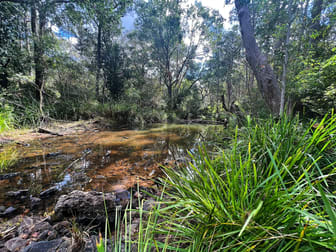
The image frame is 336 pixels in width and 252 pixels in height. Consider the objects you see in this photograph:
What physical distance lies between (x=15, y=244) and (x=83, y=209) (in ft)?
1.49

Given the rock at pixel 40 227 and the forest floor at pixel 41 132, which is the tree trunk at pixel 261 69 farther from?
the forest floor at pixel 41 132

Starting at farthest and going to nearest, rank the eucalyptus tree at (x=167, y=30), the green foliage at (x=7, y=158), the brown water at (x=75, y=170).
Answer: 1. the eucalyptus tree at (x=167, y=30)
2. the green foliage at (x=7, y=158)
3. the brown water at (x=75, y=170)

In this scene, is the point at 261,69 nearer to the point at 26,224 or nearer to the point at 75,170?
the point at 75,170

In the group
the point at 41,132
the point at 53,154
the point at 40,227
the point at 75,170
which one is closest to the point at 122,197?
the point at 40,227

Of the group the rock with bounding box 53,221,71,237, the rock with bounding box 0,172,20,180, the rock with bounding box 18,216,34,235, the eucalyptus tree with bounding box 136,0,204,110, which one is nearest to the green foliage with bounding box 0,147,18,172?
the rock with bounding box 0,172,20,180

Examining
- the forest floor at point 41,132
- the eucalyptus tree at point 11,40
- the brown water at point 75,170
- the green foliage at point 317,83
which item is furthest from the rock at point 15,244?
the eucalyptus tree at point 11,40

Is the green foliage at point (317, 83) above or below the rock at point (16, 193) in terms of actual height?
above

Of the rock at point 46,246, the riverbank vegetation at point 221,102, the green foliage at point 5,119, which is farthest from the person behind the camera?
the green foliage at point 5,119

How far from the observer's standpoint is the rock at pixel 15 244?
0.99m

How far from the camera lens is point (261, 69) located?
11.8 ft

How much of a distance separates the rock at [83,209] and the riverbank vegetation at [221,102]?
7.5 inches

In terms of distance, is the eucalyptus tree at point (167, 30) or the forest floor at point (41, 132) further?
the eucalyptus tree at point (167, 30)

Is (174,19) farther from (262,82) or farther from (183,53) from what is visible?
(262,82)

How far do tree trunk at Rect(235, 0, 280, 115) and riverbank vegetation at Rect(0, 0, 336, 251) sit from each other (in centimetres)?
A: 3
